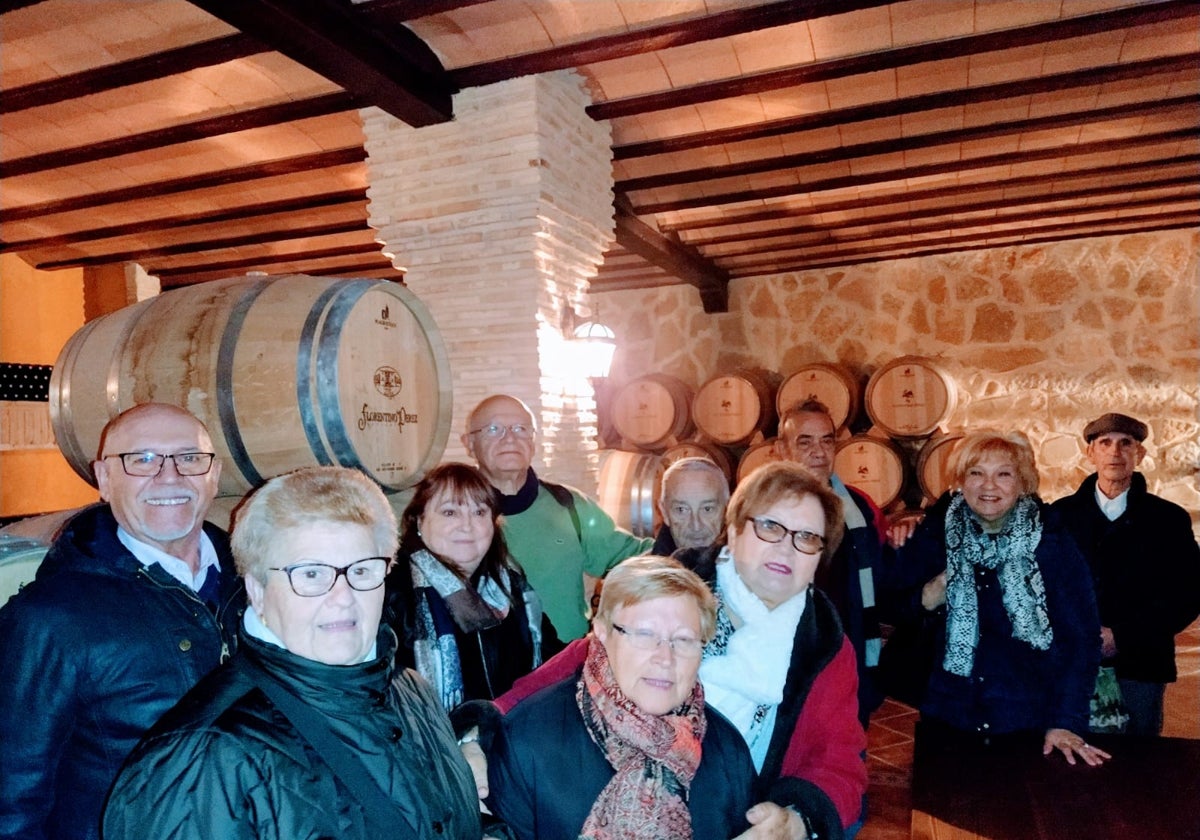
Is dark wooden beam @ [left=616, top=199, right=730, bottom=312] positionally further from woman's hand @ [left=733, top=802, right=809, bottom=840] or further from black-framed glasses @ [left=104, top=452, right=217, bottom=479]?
woman's hand @ [left=733, top=802, right=809, bottom=840]

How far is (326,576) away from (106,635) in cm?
50

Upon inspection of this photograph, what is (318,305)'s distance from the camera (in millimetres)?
2223

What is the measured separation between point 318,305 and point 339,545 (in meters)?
1.25

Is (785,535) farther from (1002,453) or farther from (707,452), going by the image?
(707,452)

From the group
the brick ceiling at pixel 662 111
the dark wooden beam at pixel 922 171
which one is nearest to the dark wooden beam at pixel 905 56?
the brick ceiling at pixel 662 111

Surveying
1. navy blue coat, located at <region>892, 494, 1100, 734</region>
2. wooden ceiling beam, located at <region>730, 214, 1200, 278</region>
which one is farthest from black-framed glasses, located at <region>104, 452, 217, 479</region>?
wooden ceiling beam, located at <region>730, 214, 1200, 278</region>

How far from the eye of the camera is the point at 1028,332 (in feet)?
26.7

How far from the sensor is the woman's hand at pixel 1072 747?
1862 mm

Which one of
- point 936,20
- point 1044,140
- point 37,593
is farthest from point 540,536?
point 1044,140

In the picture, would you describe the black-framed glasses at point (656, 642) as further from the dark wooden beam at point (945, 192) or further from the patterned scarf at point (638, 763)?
the dark wooden beam at point (945, 192)

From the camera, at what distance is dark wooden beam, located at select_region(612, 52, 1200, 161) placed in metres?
4.16

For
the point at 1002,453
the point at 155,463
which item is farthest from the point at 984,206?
the point at 155,463

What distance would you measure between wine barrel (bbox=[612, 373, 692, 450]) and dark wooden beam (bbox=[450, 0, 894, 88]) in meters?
4.18

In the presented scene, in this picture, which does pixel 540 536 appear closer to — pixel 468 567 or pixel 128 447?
pixel 468 567
